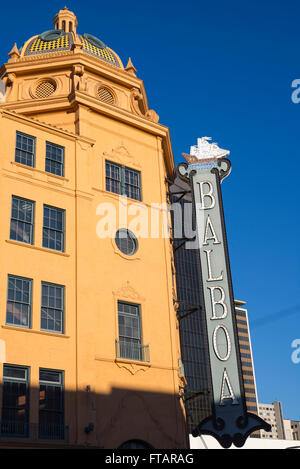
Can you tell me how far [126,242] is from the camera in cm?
2980

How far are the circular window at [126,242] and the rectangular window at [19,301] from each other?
237 inches

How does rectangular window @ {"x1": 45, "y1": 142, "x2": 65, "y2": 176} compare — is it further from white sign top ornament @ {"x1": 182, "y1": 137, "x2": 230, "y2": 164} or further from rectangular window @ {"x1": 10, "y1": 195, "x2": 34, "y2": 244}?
white sign top ornament @ {"x1": 182, "y1": 137, "x2": 230, "y2": 164}

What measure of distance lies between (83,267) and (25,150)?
6292 millimetres

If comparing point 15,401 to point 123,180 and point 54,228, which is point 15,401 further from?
point 123,180

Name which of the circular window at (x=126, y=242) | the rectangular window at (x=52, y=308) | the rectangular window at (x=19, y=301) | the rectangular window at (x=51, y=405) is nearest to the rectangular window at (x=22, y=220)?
the rectangular window at (x=19, y=301)

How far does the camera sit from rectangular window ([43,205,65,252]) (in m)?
26.5

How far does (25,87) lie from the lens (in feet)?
111

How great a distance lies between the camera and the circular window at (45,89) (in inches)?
1328

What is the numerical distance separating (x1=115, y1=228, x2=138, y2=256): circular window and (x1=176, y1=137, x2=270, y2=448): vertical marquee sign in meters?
3.38

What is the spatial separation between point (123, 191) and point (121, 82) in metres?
7.86

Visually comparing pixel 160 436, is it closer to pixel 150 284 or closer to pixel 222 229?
pixel 150 284

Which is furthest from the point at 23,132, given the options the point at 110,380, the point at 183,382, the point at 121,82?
the point at 183,382

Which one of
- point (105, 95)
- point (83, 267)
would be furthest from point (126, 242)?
point (105, 95)

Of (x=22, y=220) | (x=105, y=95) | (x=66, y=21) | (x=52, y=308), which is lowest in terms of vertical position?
(x=52, y=308)
